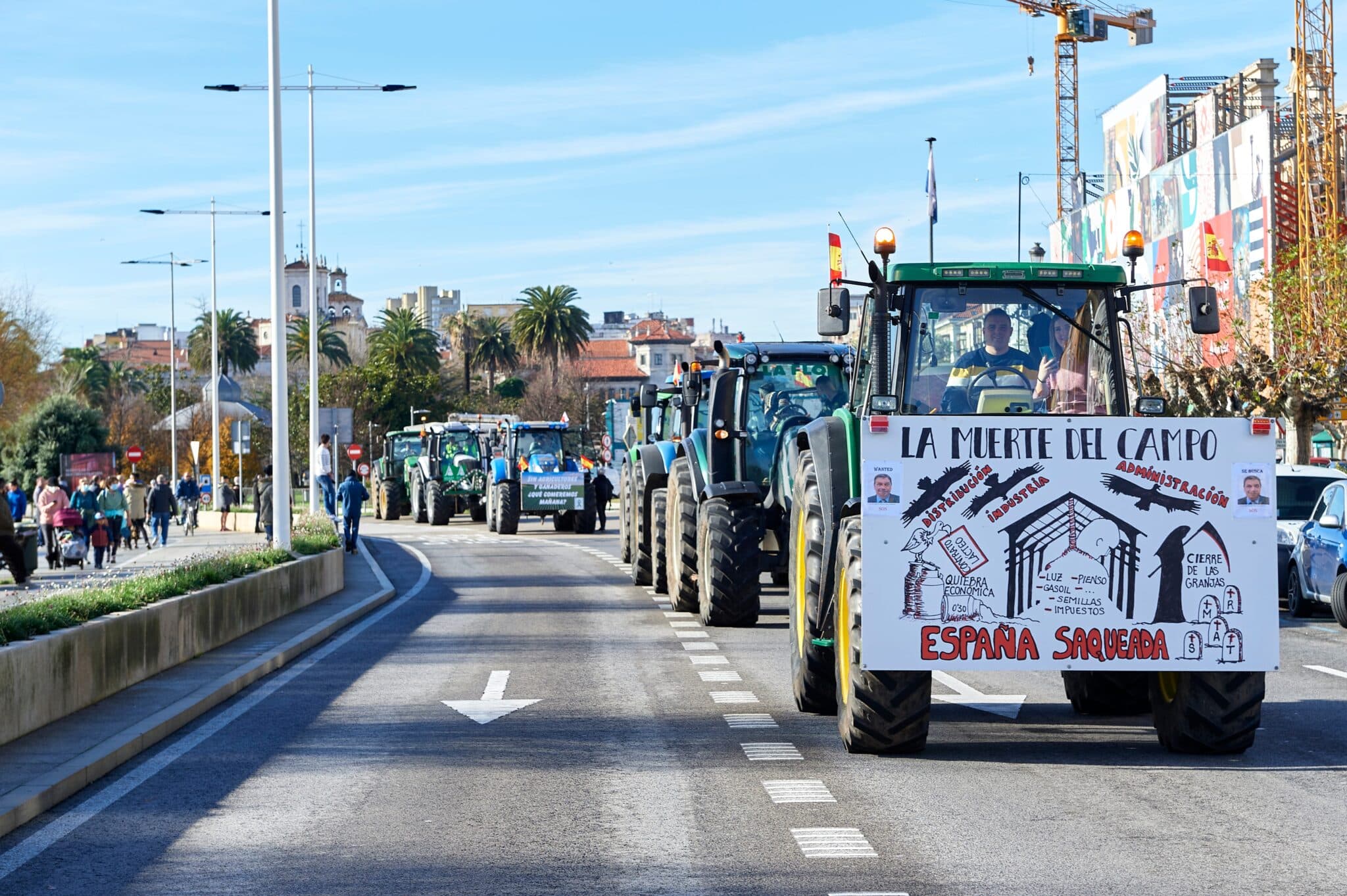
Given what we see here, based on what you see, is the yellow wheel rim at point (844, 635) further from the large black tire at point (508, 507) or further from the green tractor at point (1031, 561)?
the large black tire at point (508, 507)

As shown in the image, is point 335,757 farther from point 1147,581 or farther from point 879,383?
point 1147,581

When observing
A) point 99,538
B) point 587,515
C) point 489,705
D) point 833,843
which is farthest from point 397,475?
point 833,843

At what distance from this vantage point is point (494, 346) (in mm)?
110938

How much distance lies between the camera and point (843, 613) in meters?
10.1

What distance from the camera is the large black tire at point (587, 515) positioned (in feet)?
149

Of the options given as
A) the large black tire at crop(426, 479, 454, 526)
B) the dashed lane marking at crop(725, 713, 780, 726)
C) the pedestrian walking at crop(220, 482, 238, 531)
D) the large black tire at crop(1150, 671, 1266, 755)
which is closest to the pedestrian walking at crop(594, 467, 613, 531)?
the large black tire at crop(426, 479, 454, 526)

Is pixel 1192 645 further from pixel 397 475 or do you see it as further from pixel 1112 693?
pixel 397 475

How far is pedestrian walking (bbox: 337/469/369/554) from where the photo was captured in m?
31.9

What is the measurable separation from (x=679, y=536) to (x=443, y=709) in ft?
24.5

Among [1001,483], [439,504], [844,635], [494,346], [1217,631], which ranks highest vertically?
[494,346]

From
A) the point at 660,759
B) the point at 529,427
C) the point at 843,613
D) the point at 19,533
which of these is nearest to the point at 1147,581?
the point at 843,613

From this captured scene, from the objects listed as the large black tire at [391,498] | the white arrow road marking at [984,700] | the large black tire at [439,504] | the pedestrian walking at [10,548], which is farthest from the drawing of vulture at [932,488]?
the large black tire at [391,498]

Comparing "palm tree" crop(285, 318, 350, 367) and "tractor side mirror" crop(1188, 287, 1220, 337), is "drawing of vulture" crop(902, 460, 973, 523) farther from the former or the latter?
"palm tree" crop(285, 318, 350, 367)

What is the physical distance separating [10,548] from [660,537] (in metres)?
9.53
